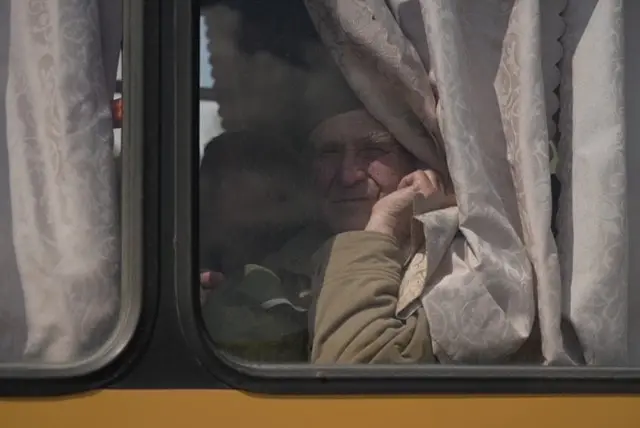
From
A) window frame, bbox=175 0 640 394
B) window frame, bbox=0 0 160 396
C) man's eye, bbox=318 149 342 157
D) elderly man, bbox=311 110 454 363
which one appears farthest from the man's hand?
window frame, bbox=0 0 160 396

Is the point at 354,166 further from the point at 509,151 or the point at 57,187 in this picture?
the point at 57,187

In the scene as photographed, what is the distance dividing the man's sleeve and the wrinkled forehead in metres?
0.17

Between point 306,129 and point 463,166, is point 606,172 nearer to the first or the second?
point 463,166

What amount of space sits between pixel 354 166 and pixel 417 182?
4.5 inches

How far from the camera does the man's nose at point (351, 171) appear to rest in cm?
185

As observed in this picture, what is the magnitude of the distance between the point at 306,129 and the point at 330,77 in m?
0.11

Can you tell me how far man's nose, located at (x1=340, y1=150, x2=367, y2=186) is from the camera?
185 cm

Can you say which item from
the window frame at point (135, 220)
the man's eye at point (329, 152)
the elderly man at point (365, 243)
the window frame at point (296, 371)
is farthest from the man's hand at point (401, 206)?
the window frame at point (135, 220)

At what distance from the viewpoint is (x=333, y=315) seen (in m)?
1.77

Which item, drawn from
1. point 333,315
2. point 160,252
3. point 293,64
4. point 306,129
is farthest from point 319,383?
point 293,64

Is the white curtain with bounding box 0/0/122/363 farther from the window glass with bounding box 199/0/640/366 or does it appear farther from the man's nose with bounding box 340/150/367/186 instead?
the man's nose with bounding box 340/150/367/186

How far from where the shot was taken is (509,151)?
6.12 ft

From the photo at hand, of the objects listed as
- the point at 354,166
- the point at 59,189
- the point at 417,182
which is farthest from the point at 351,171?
the point at 59,189

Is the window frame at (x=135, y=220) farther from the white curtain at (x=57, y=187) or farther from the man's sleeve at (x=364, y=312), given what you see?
the man's sleeve at (x=364, y=312)
